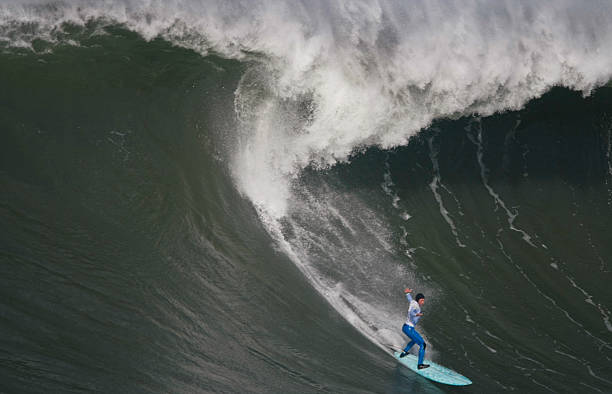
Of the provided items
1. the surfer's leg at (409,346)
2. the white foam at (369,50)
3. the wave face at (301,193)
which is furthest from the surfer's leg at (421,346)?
the white foam at (369,50)

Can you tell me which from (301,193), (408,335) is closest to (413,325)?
(408,335)

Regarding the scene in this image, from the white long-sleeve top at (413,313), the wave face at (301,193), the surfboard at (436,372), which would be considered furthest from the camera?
the white long-sleeve top at (413,313)

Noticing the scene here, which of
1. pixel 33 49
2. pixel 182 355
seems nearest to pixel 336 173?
pixel 182 355

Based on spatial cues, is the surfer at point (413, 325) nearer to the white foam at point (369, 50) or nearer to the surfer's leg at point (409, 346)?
the surfer's leg at point (409, 346)

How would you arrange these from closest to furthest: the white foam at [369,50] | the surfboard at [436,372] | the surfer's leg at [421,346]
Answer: the surfboard at [436,372], the surfer's leg at [421,346], the white foam at [369,50]

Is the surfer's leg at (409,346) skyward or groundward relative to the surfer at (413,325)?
groundward

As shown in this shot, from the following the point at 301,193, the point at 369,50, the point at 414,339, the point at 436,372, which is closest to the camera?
the point at 436,372

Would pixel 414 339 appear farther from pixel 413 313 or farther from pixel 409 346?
pixel 413 313
